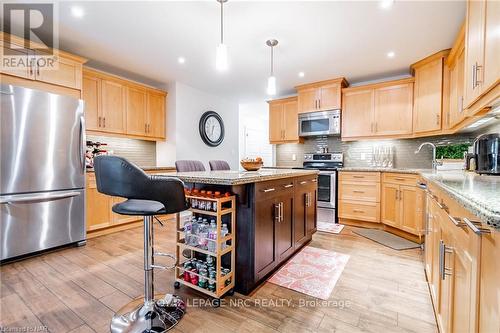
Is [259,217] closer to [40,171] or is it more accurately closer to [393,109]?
[40,171]

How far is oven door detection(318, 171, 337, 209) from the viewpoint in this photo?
389 cm

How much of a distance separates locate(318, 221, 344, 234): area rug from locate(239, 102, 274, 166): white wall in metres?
3.16

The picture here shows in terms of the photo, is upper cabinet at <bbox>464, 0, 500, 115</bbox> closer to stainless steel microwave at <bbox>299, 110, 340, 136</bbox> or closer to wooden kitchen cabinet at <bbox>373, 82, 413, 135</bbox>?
wooden kitchen cabinet at <bbox>373, 82, 413, 135</bbox>

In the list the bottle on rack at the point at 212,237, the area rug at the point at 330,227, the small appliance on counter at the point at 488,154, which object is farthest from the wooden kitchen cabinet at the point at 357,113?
the bottle on rack at the point at 212,237

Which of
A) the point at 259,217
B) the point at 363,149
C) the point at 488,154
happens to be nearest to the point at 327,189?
the point at 363,149

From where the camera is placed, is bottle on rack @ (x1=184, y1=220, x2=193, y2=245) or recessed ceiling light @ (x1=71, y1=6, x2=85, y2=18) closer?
bottle on rack @ (x1=184, y1=220, x2=193, y2=245)

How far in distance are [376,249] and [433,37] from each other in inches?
100

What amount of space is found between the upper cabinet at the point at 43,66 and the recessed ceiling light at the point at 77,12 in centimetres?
65

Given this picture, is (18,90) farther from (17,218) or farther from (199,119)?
(199,119)

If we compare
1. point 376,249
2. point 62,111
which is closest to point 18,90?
point 62,111

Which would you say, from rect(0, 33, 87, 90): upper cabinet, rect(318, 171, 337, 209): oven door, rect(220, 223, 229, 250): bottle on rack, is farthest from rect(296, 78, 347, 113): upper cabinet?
rect(0, 33, 87, 90): upper cabinet

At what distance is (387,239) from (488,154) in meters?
1.75

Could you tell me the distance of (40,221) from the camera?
250 cm

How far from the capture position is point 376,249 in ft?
9.06
